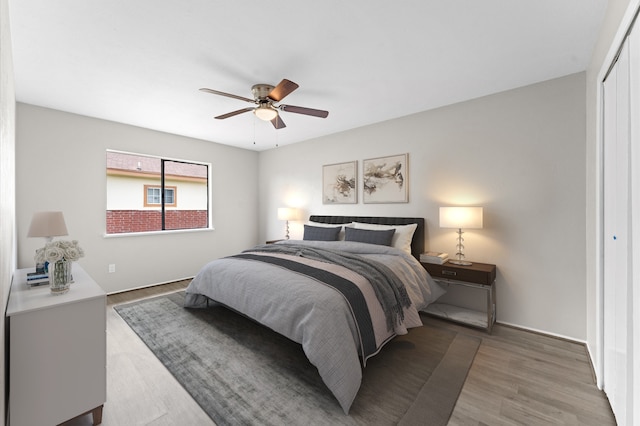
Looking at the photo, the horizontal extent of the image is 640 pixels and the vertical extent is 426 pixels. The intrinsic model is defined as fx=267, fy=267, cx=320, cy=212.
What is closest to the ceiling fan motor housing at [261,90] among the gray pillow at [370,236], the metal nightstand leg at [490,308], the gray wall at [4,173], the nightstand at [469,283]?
the gray wall at [4,173]

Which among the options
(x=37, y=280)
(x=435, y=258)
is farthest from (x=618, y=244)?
(x=37, y=280)

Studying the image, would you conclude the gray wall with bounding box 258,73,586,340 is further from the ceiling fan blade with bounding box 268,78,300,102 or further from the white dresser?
the white dresser

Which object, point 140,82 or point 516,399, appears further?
point 140,82

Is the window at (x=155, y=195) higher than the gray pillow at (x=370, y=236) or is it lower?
higher

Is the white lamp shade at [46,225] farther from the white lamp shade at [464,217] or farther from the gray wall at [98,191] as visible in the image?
the white lamp shade at [464,217]

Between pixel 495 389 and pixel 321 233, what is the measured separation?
267cm

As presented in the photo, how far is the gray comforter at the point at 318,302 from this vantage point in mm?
1737

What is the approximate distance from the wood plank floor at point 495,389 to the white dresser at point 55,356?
0.81 feet

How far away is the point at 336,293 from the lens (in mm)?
2002

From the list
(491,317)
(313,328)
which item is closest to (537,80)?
(491,317)

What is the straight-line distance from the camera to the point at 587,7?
5.66ft

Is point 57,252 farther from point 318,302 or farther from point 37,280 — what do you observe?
point 318,302

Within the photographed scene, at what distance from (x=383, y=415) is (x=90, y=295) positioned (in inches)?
74.6

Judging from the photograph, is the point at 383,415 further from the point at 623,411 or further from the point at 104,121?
the point at 104,121
